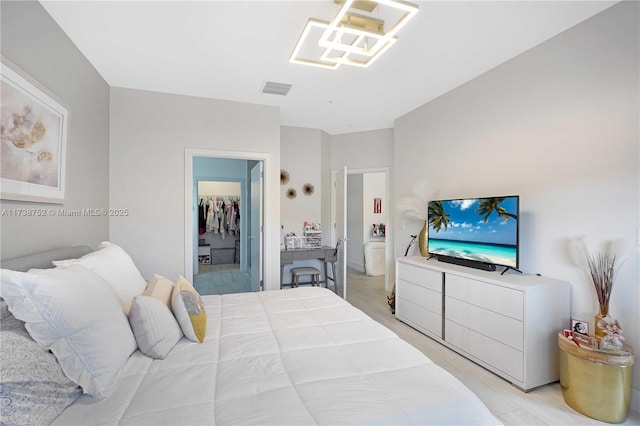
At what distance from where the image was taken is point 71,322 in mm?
1091

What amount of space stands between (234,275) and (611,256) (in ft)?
18.0

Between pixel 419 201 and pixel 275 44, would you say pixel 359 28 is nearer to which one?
pixel 275 44

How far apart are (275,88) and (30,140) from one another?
2.14 meters

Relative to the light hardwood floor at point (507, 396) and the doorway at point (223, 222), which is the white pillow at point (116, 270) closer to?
the doorway at point (223, 222)

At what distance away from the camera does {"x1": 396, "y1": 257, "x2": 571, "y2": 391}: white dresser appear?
2166 millimetres

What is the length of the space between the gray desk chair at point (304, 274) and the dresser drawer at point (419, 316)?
132cm

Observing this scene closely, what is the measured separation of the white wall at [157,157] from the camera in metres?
3.22

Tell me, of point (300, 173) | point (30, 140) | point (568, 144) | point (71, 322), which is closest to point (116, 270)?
point (71, 322)

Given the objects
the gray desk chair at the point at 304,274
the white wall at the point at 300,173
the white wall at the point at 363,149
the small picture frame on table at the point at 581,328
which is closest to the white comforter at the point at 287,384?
the small picture frame on table at the point at 581,328

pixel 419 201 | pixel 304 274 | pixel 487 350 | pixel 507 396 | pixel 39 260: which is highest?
pixel 419 201

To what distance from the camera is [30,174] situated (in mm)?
1729

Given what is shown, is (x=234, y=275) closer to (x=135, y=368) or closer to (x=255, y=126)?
(x=255, y=126)

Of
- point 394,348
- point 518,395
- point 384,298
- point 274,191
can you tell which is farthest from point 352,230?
point 394,348

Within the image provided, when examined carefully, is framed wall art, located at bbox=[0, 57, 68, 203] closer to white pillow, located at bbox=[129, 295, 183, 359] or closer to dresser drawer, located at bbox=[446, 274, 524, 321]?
white pillow, located at bbox=[129, 295, 183, 359]
